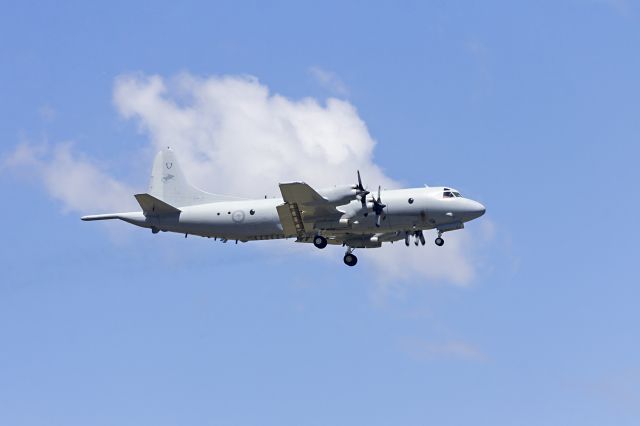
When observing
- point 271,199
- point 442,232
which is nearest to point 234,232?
point 271,199

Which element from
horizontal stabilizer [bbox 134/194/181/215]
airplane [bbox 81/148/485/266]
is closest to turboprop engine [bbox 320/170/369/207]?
airplane [bbox 81/148/485/266]

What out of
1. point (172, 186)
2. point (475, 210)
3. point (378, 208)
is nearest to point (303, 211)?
point (378, 208)

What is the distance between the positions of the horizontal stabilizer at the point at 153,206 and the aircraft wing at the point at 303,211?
617cm

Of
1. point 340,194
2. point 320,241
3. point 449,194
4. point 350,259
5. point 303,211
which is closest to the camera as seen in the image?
point 340,194

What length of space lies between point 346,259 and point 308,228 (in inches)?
162

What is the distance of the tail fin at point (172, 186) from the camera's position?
62.6 metres

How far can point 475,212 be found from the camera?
5847 centimetres

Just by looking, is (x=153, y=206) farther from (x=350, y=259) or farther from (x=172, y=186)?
(x=350, y=259)

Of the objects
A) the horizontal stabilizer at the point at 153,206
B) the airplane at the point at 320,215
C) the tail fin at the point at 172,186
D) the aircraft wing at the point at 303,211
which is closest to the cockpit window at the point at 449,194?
A: the airplane at the point at 320,215

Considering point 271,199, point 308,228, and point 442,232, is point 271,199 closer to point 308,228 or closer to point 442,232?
point 308,228

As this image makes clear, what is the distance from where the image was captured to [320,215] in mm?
58531

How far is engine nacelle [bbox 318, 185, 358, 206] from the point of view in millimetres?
57562

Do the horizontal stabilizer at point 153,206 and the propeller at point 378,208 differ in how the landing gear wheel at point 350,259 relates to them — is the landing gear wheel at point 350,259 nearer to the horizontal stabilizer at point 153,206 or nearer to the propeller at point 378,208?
the propeller at point 378,208

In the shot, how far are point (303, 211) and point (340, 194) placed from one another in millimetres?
1998
